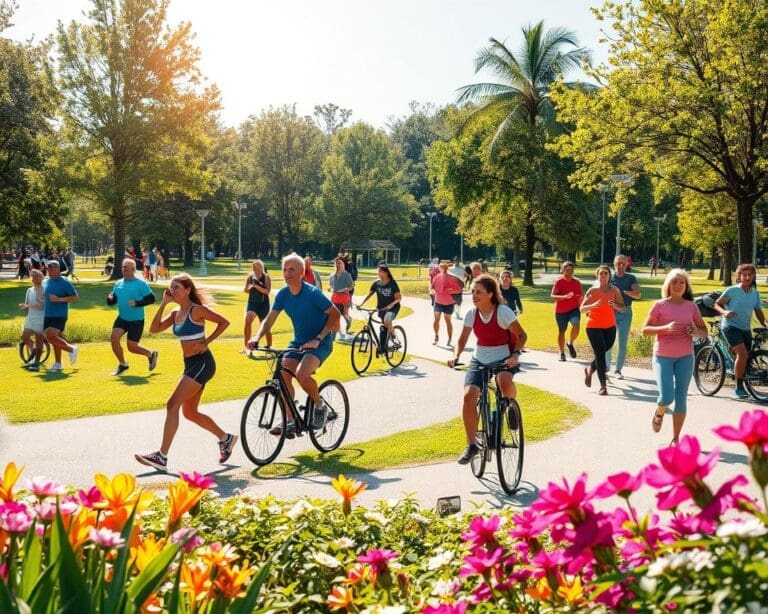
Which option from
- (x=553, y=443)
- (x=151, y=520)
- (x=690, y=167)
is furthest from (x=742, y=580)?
(x=690, y=167)

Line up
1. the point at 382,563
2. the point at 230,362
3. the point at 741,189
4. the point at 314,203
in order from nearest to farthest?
the point at 382,563
the point at 230,362
the point at 741,189
the point at 314,203

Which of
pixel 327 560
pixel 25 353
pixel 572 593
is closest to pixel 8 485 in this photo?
pixel 327 560

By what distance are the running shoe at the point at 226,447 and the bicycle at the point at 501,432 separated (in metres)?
2.53

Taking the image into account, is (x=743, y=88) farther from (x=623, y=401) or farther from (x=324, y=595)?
(x=324, y=595)

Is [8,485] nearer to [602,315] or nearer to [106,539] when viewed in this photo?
[106,539]

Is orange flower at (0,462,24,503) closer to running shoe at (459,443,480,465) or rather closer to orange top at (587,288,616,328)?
running shoe at (459,443,480,465)

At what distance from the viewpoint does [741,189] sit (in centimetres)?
2145

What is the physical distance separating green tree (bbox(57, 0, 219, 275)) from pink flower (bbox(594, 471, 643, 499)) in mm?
42390

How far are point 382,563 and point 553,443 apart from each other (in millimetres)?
6363

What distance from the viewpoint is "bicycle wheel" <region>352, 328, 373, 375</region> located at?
14375 millimetres

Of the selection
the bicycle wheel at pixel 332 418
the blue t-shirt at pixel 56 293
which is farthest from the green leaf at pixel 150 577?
the blue t-shirt at pixel 56 293

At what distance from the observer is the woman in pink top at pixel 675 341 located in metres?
8.30

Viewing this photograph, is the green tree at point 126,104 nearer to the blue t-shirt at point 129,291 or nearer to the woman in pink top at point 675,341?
the blue t-shirt at point 129,291

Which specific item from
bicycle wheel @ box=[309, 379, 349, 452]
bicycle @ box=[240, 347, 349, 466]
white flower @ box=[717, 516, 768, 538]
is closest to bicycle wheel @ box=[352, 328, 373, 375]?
bicycle wheel @ box=[309, 379, 349, 452]
